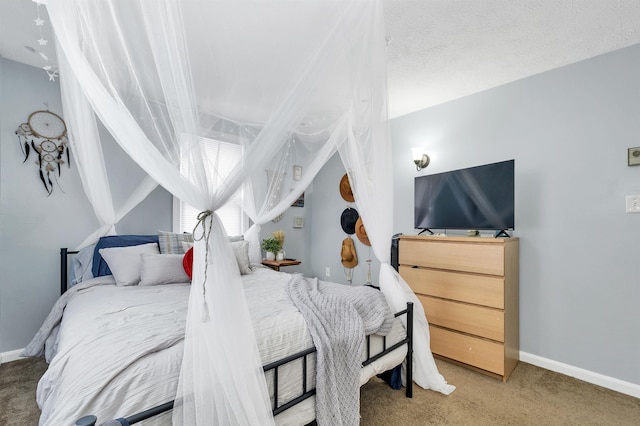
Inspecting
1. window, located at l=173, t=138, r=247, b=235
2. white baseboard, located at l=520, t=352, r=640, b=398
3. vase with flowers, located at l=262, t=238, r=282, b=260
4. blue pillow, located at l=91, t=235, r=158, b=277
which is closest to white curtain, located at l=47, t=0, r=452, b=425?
window, located at l=173, t=138, r=247, b=235

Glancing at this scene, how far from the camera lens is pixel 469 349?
8.23 feet

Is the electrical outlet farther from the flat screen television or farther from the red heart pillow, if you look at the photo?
the red heart pillow

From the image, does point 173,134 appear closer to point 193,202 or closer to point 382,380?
point 193,202

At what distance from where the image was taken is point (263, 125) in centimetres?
136

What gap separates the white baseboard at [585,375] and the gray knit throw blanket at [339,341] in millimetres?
1749

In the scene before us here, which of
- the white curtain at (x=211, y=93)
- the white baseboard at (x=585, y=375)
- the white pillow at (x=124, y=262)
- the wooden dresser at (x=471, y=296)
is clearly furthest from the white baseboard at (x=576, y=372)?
the white curtain at (x=211, y=93)

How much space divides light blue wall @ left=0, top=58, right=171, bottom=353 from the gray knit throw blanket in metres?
Result: 1.96

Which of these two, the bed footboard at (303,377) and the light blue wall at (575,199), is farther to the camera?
the light blue wall at (575,199)

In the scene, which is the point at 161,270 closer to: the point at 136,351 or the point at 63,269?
the point at 63,269

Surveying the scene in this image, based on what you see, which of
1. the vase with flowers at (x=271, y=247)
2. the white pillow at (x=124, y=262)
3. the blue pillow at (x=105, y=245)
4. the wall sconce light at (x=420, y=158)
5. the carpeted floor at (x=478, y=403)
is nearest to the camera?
the carpeted floor at (x=478, y=403)

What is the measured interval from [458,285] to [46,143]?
12.5 ft

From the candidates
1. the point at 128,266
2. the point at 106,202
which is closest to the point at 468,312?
the point at 128,266

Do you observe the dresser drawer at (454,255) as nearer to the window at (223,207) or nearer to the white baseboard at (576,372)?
the white baseboard at (576,372)

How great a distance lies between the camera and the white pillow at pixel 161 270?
233cm
